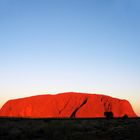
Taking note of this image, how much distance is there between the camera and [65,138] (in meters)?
16.1

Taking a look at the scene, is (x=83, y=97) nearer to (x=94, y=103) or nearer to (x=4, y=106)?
(x=94, y=103)

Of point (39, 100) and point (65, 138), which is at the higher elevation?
point (65, 138)

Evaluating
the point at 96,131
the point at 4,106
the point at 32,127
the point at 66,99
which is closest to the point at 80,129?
the point at 96,131

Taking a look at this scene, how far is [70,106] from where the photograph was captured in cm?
12788

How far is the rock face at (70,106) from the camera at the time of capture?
12500cm

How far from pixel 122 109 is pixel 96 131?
120282 mm

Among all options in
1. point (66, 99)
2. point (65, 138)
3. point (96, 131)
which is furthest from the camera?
point (66, 99)

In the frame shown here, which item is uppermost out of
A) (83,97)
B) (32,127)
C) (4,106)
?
(32,127)

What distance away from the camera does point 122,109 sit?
137 m

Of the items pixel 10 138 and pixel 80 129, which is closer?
pixel 10 138

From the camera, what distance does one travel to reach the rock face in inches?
4921

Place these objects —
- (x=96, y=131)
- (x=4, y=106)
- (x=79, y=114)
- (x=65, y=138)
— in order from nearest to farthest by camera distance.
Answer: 1. (x=65, y=138)
2. (x=96, y=131)
3. (x=79, y=114)
4. (x=4, y=106)

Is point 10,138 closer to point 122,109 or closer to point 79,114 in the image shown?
point 79,114

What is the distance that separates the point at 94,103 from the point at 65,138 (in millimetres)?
112380
